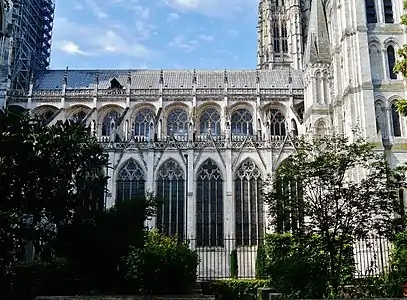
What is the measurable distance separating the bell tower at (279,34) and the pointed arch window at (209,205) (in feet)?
→ 79.2

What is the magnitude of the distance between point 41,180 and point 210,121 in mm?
26186

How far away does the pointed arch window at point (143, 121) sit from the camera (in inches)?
1702

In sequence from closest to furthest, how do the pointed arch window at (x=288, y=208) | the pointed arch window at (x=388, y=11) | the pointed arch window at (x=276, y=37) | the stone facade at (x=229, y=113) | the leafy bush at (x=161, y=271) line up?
the leafy bush at (x=161, y=271), the pointed arch window at (x=288, y=208), the stone facade at (x=229, y=113), the pointed arch window at (x=388, y=11), the pointed arch window at (x=276, y=37)

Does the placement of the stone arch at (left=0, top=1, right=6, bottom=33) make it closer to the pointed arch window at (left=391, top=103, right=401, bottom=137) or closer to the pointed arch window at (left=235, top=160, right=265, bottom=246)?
the pointed arch window at (left=235, top=160, right=265, bottom=246)

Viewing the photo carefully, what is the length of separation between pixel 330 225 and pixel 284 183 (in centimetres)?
254

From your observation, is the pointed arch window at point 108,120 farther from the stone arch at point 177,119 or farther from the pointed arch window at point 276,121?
the pointed arch window at point 276,121

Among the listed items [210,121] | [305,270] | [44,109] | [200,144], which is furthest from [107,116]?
[305,270]

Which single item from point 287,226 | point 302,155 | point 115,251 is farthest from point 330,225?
point 115,251

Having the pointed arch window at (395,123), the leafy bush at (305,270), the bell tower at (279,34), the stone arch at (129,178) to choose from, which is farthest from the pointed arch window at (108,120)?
the leafy bush at (305,270)

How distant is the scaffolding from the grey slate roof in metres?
1.75

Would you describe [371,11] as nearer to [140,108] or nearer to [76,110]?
[140,108]

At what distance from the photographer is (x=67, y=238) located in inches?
714

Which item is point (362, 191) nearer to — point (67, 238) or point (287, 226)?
point (287, 226)

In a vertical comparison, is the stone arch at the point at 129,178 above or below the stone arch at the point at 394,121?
below
